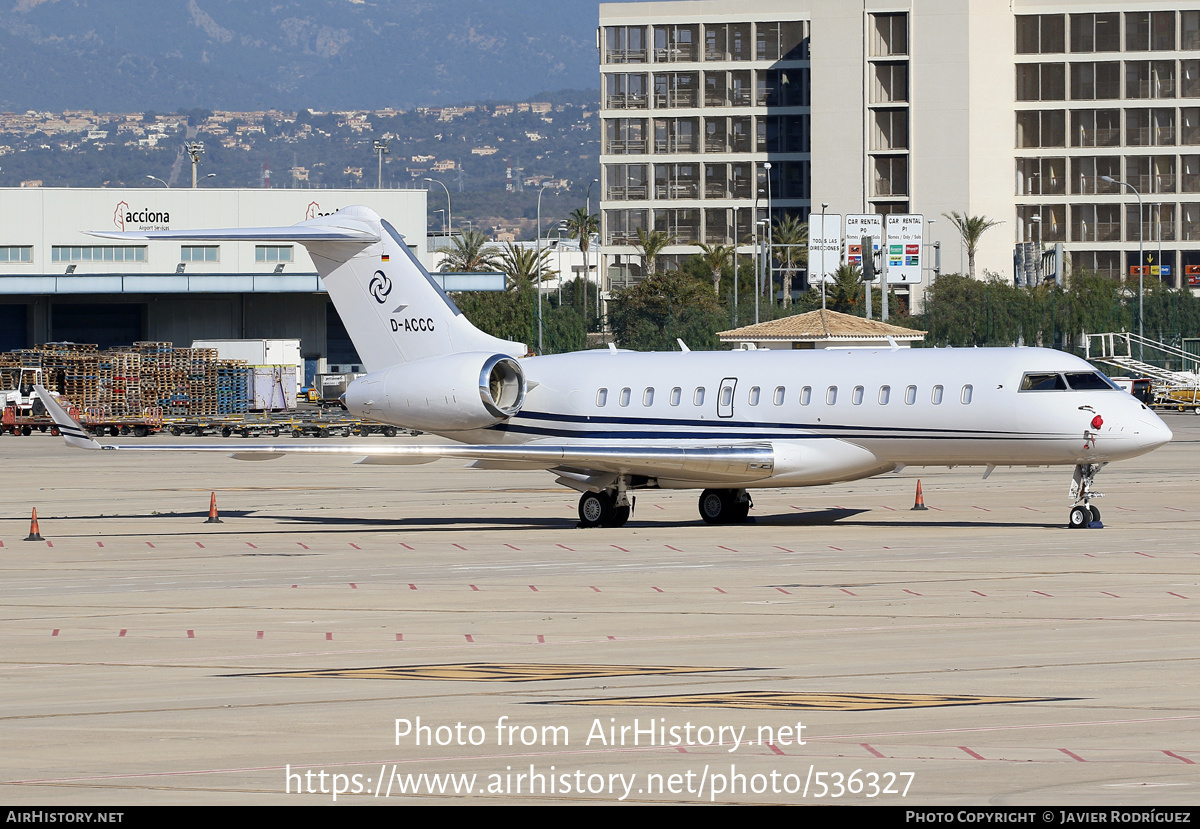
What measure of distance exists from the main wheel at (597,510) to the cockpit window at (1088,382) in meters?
7.96

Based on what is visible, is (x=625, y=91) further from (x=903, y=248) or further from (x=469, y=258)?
(x=903, y=248)

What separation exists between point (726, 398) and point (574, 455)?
2.97 metres

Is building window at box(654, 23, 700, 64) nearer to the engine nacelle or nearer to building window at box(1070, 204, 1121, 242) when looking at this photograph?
building window at box(1070, 204, 1121, 242)

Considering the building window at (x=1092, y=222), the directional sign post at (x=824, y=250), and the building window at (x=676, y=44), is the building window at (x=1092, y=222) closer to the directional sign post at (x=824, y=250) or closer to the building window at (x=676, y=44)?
the building window at (x=676, y=44)

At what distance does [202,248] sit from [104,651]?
271 ft

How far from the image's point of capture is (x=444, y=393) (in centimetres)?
2700

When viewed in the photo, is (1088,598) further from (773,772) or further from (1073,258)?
(1073,258)

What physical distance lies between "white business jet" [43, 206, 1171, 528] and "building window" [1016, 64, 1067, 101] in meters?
94.3

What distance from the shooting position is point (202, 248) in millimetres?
93750

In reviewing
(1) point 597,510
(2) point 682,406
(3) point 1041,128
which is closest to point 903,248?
(3) point 1041,128

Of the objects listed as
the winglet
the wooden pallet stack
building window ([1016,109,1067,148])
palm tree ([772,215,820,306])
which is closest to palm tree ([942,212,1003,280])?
building window ([1016,109,1067,148])

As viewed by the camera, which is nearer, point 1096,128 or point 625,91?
point 1096,128

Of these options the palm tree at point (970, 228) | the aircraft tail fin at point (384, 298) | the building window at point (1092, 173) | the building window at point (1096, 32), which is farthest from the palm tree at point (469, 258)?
the aircraft tail fin at point (384, 298)

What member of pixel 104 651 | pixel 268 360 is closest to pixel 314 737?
pixel 104 651
